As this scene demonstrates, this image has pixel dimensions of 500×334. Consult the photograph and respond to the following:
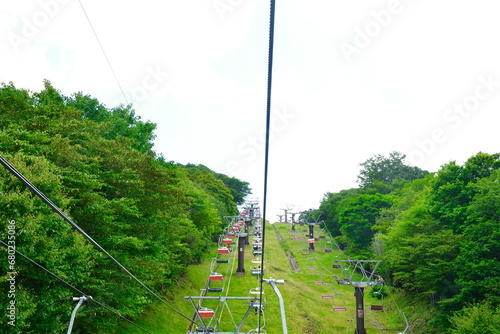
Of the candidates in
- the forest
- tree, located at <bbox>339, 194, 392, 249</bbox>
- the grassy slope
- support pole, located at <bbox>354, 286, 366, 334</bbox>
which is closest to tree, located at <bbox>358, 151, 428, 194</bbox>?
tree, located at <bbox>339, 194, 392, 249</bbox>

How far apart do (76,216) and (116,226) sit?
7.44 ft

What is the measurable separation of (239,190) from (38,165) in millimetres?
72529

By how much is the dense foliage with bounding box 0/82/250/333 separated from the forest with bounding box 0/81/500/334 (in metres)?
0.05

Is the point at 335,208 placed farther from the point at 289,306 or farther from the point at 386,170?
the point at 289,306

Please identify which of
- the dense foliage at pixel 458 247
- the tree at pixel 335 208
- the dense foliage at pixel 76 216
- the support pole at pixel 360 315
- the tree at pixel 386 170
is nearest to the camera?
the dense foliage at pixel 76 216

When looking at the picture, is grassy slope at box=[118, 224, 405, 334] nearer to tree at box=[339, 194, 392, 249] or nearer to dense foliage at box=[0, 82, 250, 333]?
dense foliage at box=[0, 82, 250, 333]

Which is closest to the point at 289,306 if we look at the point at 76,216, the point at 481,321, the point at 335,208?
the point at 481,321

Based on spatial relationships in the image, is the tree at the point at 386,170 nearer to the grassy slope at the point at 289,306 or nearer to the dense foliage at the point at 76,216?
the grassy slope at the point at 289,306

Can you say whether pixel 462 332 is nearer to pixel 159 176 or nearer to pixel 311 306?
pixel 311 306

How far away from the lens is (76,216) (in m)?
15.5

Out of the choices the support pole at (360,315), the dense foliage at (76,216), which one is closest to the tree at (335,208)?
the support pole at (360,315)

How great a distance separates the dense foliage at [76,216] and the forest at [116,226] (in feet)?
0.17

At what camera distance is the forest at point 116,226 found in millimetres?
11672

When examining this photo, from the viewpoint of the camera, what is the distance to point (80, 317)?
14977 mm
